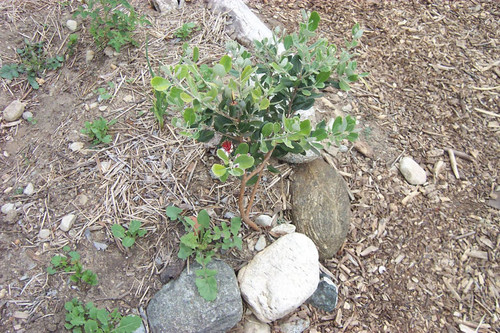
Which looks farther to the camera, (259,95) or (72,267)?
(72,267)

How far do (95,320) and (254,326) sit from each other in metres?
0.90

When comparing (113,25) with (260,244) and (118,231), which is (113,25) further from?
(260,244)

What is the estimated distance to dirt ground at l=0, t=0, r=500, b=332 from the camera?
233cm

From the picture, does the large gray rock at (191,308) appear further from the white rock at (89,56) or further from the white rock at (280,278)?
the white rock at (89,56)

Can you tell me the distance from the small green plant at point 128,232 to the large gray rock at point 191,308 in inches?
13.3

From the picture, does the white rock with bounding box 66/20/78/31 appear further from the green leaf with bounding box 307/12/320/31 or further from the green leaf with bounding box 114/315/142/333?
the green leaf with bounding box 114/315/142/333

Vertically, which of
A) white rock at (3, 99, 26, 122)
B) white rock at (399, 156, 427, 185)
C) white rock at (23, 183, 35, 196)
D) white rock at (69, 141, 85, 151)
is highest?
white rock at (3, 99, 26, 122)

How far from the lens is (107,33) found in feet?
9.74

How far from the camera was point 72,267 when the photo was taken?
2.23 meters

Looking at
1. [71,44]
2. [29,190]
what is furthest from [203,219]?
[71,44]

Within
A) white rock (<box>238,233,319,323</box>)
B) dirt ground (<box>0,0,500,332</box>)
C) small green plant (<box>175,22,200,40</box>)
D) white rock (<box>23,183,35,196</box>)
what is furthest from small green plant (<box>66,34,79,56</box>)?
white rock (<box>238,233,319,323</box>)

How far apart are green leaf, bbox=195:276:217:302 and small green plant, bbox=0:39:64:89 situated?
2156mm

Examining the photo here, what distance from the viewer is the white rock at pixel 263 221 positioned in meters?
2.51

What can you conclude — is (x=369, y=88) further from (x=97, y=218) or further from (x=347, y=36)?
(x=97, y=218)
